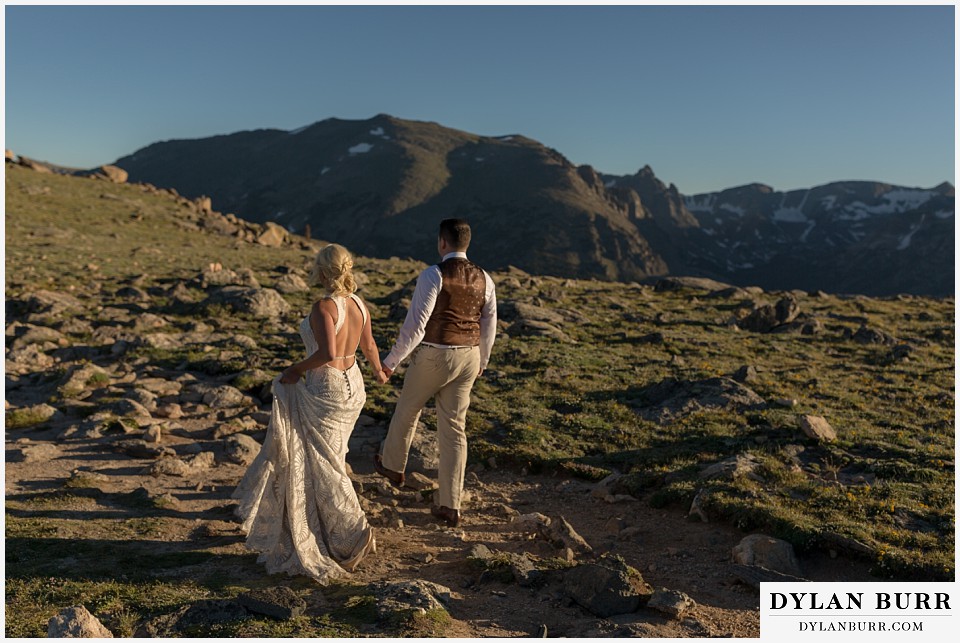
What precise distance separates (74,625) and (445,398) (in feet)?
14.9

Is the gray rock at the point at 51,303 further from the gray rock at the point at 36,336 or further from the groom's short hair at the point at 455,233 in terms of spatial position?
the groom's short hair at the point at 455,233

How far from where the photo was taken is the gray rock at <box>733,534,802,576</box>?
7.97 meters

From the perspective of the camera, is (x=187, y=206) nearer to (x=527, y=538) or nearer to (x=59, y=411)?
(x=59, y=411)

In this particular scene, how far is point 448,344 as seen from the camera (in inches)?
338

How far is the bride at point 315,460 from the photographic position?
23.9 feet

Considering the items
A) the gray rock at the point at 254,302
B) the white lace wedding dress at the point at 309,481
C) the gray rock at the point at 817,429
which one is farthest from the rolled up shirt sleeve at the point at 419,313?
the gray rock at the point at 254,302

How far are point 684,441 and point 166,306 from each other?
18459 millimetres

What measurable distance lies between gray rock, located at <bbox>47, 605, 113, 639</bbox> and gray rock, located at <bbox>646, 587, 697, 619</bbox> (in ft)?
15.7

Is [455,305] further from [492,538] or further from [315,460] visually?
[492,538]

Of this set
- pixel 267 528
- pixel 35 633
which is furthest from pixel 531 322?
pixel 35 633

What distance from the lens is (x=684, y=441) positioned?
502 inches

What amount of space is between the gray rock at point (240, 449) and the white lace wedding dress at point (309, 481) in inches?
159

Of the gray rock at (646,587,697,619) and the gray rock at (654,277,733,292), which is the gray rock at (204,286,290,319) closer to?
the gray rock at (646,587,697,619)

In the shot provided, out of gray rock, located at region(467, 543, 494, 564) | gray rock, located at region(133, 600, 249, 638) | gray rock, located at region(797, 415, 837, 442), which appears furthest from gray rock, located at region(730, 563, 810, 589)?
gray rock, located at region(797, 415, 837, 442)
